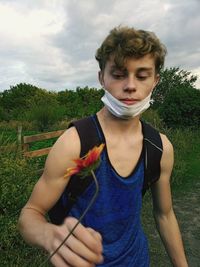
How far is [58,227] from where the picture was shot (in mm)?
952

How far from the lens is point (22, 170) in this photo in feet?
16.9

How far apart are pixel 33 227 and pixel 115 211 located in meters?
0.52

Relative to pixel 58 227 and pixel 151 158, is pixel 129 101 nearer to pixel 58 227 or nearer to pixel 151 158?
pixel 151 158

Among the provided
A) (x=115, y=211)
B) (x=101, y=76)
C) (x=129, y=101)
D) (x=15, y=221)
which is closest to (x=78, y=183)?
(x=115, y=211)

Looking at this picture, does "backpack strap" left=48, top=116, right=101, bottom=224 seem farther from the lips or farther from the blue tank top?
the lips

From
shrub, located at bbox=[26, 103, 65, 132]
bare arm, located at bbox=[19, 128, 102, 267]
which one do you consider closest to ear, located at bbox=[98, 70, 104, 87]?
bare arm, located at bbox=[19, 128, 102, 267]

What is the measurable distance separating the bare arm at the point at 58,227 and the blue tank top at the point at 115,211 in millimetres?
137

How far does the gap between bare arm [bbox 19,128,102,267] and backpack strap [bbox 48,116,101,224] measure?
1.1 inches

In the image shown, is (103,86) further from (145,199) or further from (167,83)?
(167,83)

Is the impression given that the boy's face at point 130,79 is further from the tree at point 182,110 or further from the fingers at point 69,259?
the tree at point 182,110

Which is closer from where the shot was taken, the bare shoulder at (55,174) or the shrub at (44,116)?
the bare shoulder at (55,174)

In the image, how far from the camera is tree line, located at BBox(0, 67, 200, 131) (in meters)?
17.4

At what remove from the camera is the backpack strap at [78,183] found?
1.74m

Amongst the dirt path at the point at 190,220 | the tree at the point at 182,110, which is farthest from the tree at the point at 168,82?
the dirt path at the point at 190,220
